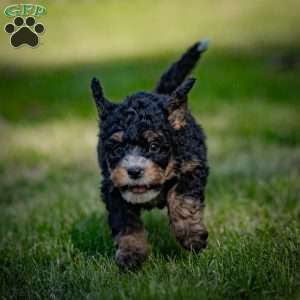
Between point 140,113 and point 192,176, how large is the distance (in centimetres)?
65

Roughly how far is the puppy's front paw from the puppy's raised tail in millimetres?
1880

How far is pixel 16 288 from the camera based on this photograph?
517cm

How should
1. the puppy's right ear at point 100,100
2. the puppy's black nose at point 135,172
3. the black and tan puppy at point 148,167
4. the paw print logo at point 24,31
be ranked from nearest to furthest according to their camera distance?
the puppy's black nose at point 135,172 → the black and tan puppy at point 148,167 → the puppy's right ear at point 100,100 → the paw print logo at point 24,31

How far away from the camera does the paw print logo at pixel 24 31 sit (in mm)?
6316

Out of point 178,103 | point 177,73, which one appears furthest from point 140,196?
point 177,73

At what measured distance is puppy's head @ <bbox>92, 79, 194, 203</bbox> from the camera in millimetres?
4863

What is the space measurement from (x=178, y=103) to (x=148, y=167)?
0.64 m

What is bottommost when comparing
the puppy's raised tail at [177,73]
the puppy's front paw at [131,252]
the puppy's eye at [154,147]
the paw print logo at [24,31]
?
the puppy's front paw at [131,252]

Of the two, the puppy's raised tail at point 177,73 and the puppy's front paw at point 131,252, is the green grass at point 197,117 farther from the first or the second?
the puppy's raised tail at point 177,73

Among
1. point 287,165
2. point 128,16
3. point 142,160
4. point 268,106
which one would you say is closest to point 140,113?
point 142,160

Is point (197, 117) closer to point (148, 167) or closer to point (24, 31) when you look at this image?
point (24, 31)

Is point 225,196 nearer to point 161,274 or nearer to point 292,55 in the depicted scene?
point 161,274

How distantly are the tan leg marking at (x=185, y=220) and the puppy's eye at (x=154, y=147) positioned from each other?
42 centimetres

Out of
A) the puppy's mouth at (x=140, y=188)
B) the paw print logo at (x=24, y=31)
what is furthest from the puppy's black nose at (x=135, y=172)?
the paw print logo at (x=24, y=31)
